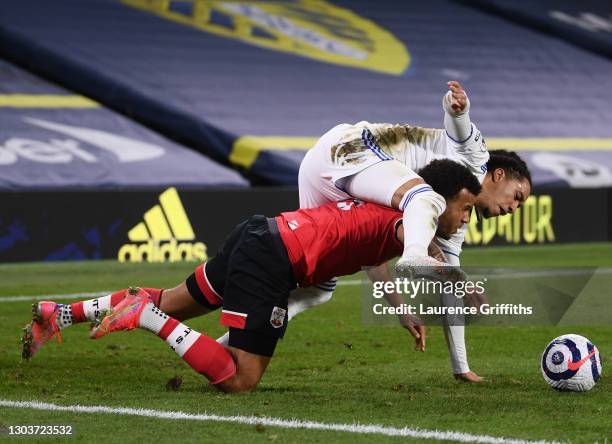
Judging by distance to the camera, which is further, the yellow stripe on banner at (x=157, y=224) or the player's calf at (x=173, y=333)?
the yellow stripe on banner at (x=157, y=224)

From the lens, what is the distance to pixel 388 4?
22172mm

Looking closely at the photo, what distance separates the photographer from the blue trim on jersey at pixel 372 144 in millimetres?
6375

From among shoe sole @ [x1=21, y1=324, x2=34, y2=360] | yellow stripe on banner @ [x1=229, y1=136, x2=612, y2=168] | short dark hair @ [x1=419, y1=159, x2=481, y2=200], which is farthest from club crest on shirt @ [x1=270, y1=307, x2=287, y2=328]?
yellow stripe on banner @ [x1=229, y1=136, x2=612, y2=168]

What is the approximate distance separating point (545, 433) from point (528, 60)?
1736 centimetres

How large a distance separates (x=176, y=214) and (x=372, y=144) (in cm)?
689

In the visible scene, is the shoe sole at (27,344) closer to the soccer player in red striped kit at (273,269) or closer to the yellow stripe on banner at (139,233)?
the soccer player in red striped kit at (273,269)

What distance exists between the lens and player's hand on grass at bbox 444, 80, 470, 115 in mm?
6465

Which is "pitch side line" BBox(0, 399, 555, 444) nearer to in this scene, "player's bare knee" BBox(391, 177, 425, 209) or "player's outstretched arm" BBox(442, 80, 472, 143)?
"player's bare knee" BBox(391, 177, 425, 209)

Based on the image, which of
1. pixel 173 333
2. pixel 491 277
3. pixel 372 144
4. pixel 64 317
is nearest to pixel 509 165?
pixel 372 144

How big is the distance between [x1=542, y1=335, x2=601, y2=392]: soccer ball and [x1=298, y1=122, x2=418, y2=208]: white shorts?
1135 mm

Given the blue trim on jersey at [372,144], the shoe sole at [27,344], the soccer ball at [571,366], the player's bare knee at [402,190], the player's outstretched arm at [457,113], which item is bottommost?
the shoe sole at [27,344]

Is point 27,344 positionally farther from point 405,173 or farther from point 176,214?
point 176,214

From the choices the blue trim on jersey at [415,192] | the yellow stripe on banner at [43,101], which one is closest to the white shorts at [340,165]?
the blue trim on jersey at [415,192]

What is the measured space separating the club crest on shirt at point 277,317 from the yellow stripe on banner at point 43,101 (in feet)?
33.7
